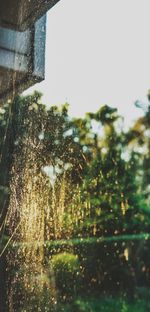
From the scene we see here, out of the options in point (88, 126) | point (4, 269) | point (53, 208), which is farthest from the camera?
point (4, 269)

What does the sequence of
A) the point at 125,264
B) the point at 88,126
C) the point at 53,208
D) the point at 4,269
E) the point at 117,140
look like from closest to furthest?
the point at 125,264
the point at 117,140
the point at 88,126
the point at 53,208
the point at 4,269

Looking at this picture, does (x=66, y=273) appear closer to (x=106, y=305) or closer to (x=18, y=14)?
(x=106, y=305)

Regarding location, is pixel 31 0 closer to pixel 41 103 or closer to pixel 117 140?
pixel 41 103

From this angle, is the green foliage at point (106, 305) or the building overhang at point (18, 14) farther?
the building overhang at point (18, 14)

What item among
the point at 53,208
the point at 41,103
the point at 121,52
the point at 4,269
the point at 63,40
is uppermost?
the point at 63,40

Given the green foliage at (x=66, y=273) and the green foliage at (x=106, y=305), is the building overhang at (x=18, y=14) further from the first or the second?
the green foliage at (x=106, y=305)

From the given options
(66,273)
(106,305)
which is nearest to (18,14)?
(66,273)

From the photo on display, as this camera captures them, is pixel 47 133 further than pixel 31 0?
No

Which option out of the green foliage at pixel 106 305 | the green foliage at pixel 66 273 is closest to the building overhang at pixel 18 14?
the green foliage at pixel 66 273

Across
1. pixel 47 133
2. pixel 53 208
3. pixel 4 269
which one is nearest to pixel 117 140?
pixel 53 208

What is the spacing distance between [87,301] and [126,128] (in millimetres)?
525

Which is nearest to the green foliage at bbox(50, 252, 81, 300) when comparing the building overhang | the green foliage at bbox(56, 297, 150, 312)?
the green foliage at bbox(56, 297, 150, 312)

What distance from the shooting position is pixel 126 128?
87 centimetres

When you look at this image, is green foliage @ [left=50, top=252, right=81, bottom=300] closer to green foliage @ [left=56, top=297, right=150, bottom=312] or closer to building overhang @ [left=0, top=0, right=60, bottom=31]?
green foliage @ [left=56, top=297, right=150, bottom=312]
